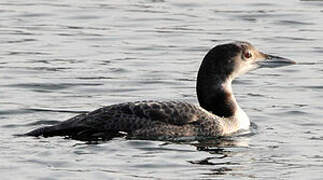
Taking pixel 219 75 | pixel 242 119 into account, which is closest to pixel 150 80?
pixel 219 75

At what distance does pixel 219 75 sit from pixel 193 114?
0.87 m

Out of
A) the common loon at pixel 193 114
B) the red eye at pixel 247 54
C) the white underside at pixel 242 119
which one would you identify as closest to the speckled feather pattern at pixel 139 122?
the common loon at pixel 193 114

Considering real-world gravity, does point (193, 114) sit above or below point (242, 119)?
above

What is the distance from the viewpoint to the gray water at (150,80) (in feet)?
42.3

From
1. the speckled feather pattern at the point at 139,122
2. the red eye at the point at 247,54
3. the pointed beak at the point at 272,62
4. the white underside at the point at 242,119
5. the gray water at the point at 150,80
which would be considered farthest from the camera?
the pointed beak at the point at 272,62

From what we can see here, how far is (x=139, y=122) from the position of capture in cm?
1403

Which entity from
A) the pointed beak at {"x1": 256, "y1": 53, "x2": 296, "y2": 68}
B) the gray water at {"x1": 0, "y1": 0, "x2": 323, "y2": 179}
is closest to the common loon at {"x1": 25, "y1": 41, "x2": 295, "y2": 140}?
the pointed beak at {"x1": 256, "y1": 53, "x2": 296, "y2": 68}

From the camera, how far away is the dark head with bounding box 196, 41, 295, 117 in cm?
1496

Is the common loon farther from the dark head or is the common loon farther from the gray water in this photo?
the gray water

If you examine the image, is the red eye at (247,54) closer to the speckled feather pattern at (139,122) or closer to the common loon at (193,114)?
the common loon at (193,114)

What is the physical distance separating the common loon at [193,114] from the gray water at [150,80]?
183 millimetres

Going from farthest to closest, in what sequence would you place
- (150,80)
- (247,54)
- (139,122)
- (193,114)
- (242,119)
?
1. (150,80)
2. (247,54)
3. (242,119)
4. (193,114)
5. (139,122)

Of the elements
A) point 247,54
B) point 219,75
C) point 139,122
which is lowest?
point 139,122

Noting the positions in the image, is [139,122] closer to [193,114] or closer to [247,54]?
[193,114]
